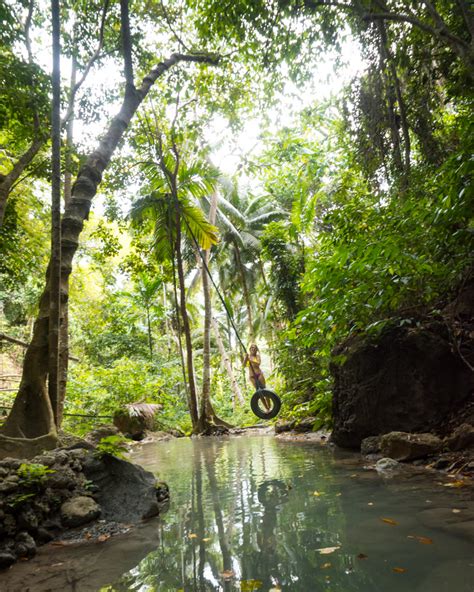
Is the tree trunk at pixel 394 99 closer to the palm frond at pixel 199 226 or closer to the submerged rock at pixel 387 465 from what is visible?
the submerged rock at pixel 387 465

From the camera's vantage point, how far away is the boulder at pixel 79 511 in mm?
3131

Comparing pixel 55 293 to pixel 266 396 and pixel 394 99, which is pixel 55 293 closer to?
pixel 266 396

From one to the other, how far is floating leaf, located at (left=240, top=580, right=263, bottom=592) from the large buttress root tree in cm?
287

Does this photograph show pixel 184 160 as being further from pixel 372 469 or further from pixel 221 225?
pixel 372 469

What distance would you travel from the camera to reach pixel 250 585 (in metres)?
1.95

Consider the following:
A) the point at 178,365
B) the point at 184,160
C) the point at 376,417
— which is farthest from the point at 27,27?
the point at 178,365

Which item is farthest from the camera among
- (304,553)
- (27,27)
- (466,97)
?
(27,27)

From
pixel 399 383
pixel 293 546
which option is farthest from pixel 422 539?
pixel 399 383

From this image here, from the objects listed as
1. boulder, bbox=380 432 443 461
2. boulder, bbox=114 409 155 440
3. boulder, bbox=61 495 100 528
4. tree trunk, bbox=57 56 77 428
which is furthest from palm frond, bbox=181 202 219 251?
boulder, bbox=61 495 100 528

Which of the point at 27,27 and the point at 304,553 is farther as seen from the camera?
the point at 27,27

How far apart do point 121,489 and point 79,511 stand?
50 cm

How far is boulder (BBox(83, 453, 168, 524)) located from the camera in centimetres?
340

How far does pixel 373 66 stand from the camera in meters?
6.27

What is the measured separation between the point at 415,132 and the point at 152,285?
1237cm
